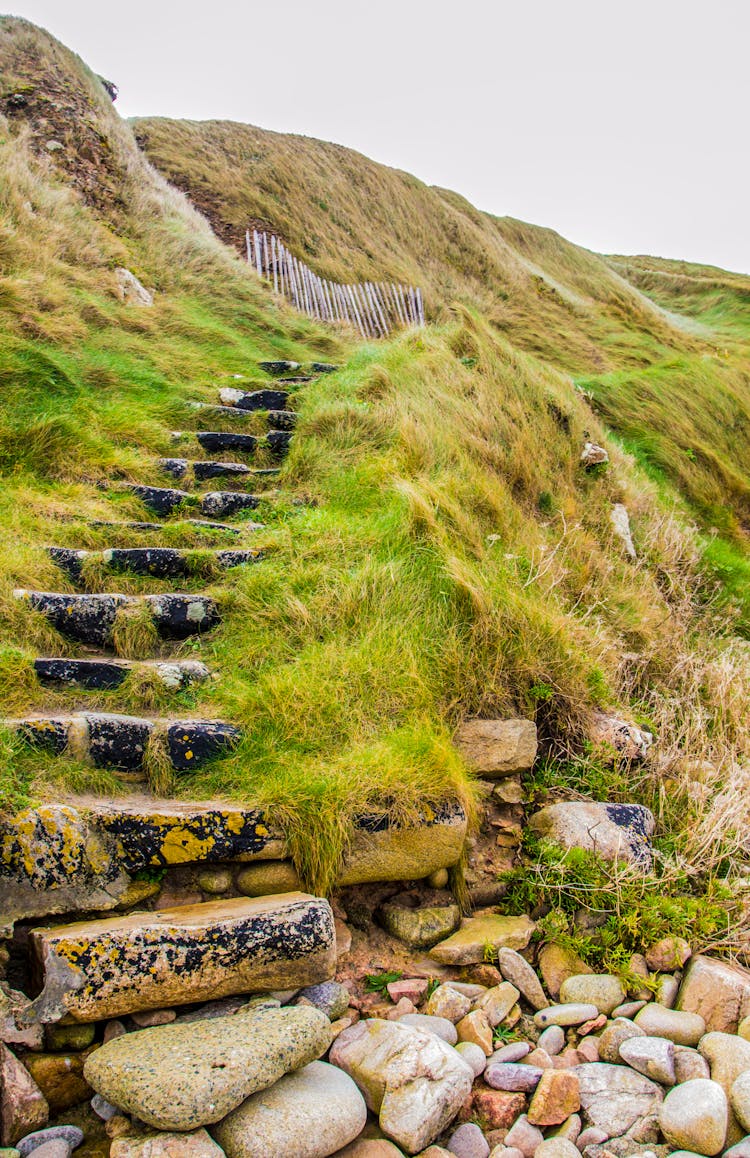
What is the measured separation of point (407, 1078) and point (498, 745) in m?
1.62

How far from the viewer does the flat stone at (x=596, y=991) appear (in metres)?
2.61

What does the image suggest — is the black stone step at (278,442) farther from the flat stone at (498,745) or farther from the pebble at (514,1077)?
the pebble at (514,1077)

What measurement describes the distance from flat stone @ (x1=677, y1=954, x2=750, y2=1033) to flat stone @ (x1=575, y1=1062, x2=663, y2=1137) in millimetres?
395

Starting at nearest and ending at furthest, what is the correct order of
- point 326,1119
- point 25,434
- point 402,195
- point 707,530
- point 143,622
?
point 326,1119
point 143,622
point 25,434
point 707,530
point 402,195

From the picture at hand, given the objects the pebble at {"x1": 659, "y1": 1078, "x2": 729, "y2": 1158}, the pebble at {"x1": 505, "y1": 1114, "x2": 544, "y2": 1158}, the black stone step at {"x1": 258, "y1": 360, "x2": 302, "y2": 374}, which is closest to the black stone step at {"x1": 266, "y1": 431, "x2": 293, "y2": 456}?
the black stone step at {"x1": 258, "y1": 360, "x2": 302, "y2": 374}

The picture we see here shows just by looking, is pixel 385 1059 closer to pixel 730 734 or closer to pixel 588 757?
pixel 588 757

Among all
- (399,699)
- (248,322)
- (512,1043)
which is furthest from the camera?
(248,322)

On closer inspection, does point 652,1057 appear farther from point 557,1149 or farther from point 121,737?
point 121,737

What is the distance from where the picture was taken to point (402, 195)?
61.7 feet

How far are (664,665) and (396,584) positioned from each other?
2006 millimetres

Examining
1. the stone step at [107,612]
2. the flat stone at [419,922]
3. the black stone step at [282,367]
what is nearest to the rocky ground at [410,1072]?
the flat stone at [419,922]

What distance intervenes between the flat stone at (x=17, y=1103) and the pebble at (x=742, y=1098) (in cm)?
201

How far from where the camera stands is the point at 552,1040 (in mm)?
2455

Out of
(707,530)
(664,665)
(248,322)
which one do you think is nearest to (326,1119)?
(664,665)
